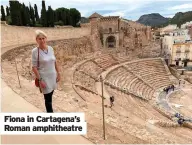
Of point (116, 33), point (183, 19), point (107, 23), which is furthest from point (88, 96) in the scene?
point (183, 19)

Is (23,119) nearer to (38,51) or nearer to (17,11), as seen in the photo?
(38,51)

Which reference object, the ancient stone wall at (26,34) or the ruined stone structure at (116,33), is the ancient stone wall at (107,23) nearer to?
the ruined stone structure at (116,33)

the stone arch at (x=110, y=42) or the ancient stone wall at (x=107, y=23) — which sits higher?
the ancient stone wall at (x=107, y=23)

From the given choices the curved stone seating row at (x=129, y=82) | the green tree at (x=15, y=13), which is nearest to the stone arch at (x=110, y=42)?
the curved stone seating row at (x=129, y=82)

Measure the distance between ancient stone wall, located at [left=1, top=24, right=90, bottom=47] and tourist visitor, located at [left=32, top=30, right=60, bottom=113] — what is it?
637 inches

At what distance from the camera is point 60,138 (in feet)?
13.9

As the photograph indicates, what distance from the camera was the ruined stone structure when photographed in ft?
125

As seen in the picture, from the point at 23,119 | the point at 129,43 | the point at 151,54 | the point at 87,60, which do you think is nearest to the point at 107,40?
the point at 129,43

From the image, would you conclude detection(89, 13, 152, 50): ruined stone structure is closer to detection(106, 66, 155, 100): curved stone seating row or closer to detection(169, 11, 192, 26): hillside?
detection(106, 66, 155, 100): curved stone seating row

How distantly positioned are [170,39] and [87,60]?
17.0 metres

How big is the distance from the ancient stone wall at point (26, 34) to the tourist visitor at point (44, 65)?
16.2 meters

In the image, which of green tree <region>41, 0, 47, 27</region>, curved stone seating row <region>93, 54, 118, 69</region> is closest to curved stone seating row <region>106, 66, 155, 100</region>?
curved stone seating row <region>93, 54, 118, 69</region>

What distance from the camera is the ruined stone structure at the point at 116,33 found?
38188 mm

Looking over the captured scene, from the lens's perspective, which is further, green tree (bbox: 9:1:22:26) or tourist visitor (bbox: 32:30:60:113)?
green tree (bbox: 9:1:22:26)
